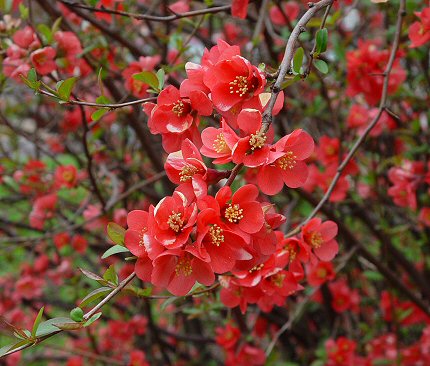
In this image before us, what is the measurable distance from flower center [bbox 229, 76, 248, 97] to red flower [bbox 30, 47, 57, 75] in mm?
688

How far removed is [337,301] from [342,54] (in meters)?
0.85

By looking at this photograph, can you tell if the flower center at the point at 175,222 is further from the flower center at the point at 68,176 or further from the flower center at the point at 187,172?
the flower center at the point at 68,176

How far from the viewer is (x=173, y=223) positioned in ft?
2.45

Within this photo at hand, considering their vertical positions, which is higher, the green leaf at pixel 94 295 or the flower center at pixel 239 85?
the flower center at pixel 239 85

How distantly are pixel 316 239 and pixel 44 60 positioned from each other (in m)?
0.75

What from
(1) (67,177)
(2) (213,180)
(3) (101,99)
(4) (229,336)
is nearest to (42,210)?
(1) (67,177)

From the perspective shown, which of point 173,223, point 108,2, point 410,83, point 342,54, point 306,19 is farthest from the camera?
point 410,83

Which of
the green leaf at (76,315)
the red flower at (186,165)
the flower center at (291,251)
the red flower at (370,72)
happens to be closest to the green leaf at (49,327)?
the green leaf at (76,315)

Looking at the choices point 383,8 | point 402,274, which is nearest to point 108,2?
point 383,8

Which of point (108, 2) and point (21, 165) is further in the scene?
point (21, 165)

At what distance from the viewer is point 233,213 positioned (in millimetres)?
774

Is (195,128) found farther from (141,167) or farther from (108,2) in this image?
(141,167)

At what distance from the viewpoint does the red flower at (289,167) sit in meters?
0.84

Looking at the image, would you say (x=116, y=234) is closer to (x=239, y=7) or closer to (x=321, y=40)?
(x=321, y=40)
